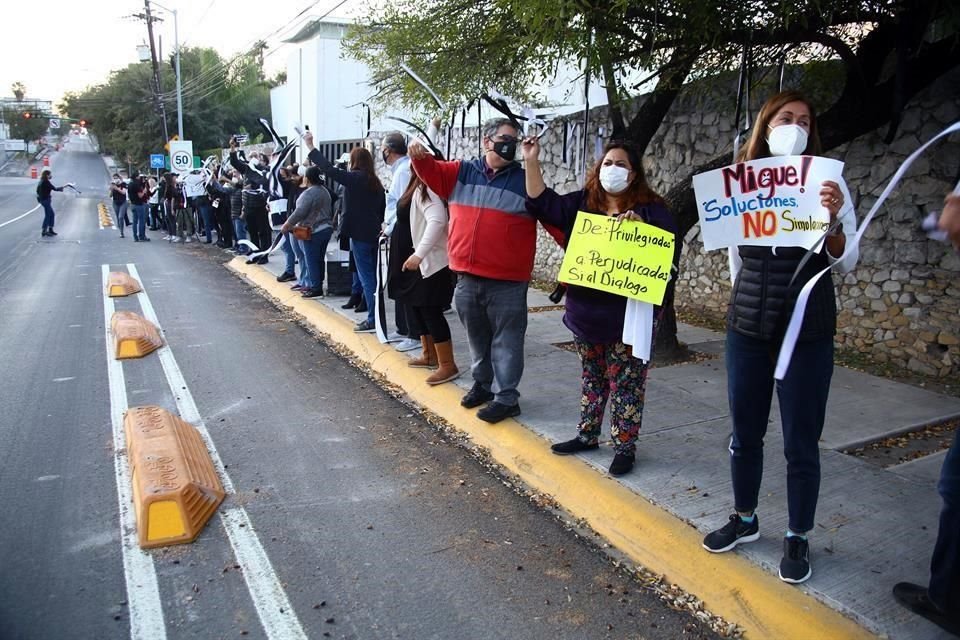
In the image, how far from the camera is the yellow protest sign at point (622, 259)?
4074 millimetres

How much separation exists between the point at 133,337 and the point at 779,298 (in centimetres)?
663

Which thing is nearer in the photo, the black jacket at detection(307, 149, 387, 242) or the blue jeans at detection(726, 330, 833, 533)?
the blue jeans at detection(726, 330, 833, 533)

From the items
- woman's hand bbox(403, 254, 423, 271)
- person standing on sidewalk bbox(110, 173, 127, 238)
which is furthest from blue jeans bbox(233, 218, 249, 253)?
woman's hand bbox(403, 254, 423, 271)

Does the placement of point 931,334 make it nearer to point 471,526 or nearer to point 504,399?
point 504,399

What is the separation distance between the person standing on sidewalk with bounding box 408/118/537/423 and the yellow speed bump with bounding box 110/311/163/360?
4.03 meters

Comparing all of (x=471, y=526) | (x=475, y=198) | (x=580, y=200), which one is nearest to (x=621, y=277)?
(x=580, y=200)

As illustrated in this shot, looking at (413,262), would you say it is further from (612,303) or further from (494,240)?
(612,303)

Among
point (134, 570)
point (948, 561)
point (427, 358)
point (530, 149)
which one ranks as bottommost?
point (134, 570)

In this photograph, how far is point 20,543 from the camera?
3.79 meters

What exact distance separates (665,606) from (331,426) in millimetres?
3049

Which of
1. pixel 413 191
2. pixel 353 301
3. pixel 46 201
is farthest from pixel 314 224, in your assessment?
pixel 46 201

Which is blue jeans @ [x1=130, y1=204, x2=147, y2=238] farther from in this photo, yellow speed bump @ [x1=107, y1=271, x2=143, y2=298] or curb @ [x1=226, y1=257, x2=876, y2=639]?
curb @ [x1=226, y1=257, x2=876, y2=639]

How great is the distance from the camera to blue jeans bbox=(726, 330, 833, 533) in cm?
311

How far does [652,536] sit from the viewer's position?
3.74 metres
